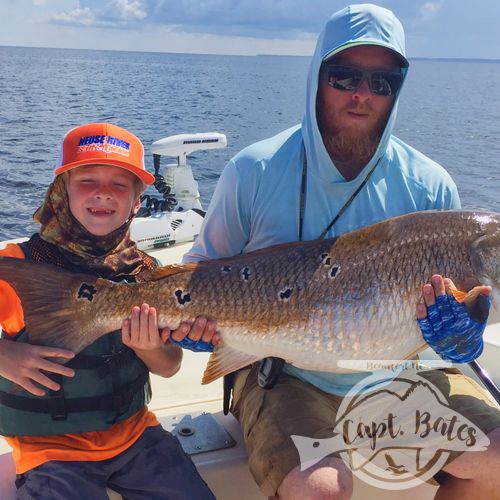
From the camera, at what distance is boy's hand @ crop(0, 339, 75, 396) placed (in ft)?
8.11

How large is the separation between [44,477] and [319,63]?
7.48 feet

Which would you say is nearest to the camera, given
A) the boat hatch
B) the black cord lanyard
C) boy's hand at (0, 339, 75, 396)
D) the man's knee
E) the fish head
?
the man's knee

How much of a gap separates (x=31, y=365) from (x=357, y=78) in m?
2.01

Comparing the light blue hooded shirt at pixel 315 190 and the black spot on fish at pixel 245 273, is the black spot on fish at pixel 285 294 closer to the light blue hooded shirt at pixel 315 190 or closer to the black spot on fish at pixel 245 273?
the black spot on fish at pixel 245 273

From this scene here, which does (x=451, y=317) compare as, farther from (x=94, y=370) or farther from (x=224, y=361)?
(x=94, y=370)

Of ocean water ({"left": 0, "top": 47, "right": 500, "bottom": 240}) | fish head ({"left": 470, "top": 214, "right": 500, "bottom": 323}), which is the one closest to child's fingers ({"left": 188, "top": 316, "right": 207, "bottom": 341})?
fish head ({"left": 470, "top": 214, "right": 500, "bottom": 323})

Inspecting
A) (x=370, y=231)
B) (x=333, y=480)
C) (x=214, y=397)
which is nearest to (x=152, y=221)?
(x=214, y=397)

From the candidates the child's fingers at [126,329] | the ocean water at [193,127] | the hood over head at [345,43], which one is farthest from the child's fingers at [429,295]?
the ocean water at [193,127]

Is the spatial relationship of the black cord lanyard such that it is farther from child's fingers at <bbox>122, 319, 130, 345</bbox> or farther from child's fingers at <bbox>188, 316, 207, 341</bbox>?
child's fingers at <bbox>122, 319, 130, 345</bbox>

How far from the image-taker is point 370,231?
113 inches

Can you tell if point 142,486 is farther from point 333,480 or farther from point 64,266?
point 64,266

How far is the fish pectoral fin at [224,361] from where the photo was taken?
2812 mm

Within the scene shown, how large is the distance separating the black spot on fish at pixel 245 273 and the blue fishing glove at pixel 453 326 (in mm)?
775

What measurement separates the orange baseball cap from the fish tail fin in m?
0.51
